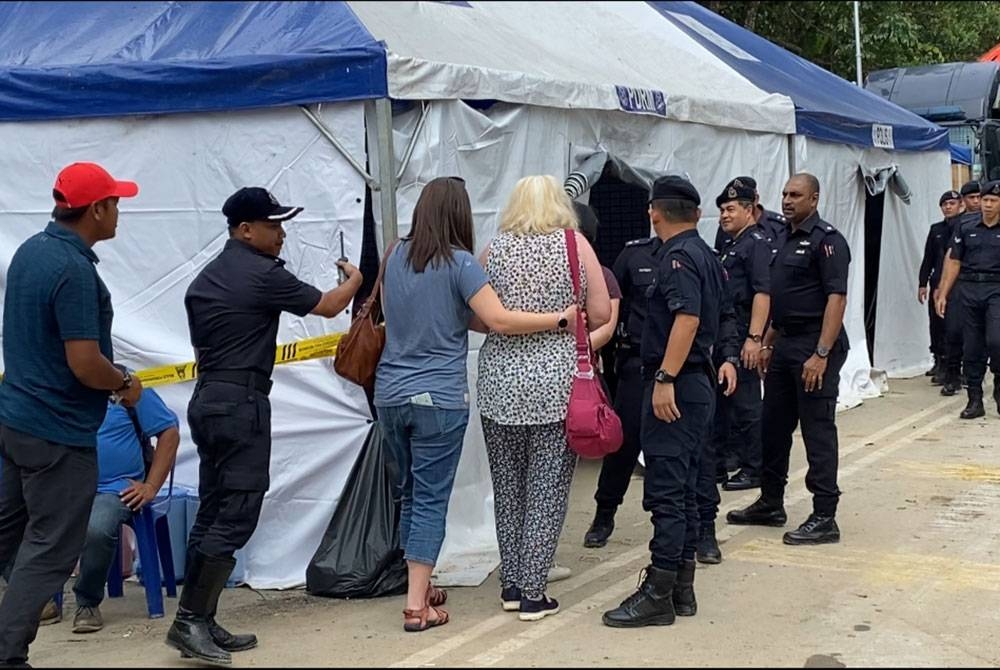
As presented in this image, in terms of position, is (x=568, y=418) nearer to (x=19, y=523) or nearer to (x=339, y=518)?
(x=339, y=518)

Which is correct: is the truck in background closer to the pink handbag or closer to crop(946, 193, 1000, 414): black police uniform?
crop(946, 193, 1000, 414): black police uniform

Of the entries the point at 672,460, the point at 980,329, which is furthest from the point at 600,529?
the point at 980,329

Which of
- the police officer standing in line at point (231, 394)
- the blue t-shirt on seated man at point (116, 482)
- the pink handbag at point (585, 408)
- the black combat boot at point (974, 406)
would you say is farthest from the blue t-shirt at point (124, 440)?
the black combat boot at point (974, 406)

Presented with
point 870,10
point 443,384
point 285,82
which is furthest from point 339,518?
point 870,10

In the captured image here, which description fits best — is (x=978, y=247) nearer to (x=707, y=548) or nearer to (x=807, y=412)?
(x=807, y=412)

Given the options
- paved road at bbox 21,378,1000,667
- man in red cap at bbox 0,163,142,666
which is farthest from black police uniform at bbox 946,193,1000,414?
man in red cap at bbox 0,163,142,666

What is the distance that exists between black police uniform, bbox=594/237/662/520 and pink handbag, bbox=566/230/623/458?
1215 millimetres

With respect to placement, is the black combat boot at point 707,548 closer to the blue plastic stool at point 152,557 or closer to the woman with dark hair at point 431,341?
the woman with dark hair at point 431,341

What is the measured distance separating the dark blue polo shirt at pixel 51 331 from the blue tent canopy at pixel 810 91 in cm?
683

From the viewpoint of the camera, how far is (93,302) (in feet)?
14.6

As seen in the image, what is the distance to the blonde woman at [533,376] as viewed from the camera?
16.8 feet

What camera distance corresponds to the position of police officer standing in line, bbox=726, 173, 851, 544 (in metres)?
6.37

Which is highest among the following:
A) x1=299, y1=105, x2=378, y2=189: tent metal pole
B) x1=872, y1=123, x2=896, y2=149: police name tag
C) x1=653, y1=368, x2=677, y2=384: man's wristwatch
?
x1=872, y1=123, x2=896, y2=149: police name tag

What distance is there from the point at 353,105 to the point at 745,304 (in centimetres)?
306
